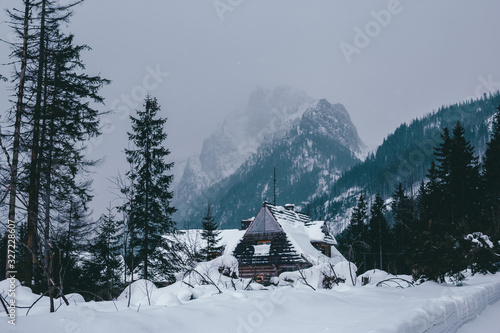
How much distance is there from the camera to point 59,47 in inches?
588

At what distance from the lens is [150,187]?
76.3 ft

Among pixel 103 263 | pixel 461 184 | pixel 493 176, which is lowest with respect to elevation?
pixel 103 263

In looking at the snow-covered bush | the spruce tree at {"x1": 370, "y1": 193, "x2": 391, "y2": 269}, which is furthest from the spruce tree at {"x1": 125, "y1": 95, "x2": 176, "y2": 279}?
the spruce tree at {"x1": 370, "y1": 193, "x2": 391, "y2": 269}

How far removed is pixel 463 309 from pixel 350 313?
10.1 ft

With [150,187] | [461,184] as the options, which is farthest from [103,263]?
[461,184]

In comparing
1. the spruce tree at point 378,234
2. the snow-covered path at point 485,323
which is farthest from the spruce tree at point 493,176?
the snow-covered path at point 485,323

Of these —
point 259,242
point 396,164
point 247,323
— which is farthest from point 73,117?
point 396,164

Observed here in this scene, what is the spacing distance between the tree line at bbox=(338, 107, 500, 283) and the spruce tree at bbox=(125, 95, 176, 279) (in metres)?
11.6

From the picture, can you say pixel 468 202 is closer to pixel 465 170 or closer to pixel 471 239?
pixel 465 170

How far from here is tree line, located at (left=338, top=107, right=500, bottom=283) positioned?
14062 mm

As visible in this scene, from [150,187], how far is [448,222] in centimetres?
1904

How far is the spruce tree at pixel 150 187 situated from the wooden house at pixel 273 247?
40.9ft

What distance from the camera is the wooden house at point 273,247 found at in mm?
33656

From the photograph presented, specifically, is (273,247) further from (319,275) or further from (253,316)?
(253,316)
